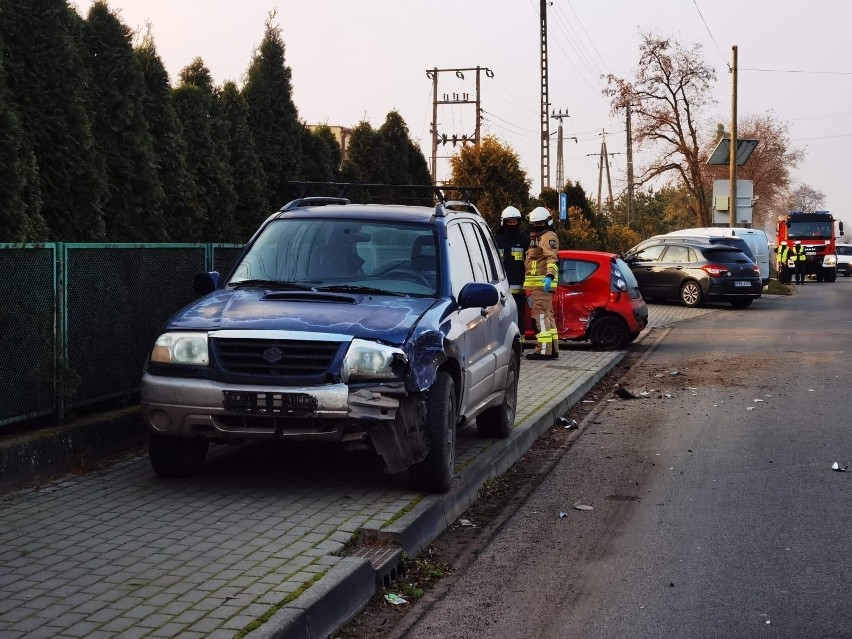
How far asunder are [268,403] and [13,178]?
9.53ft

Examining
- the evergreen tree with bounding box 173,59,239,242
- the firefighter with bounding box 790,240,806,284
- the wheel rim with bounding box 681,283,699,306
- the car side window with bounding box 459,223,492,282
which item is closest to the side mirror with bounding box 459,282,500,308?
the car side window with bounding box 459,223,492,282

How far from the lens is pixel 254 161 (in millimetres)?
14594

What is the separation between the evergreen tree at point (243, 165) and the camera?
14.4m

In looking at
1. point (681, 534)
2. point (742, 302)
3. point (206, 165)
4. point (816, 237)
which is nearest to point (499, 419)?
point (681, 534)

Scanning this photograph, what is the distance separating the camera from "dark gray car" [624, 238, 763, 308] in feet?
101

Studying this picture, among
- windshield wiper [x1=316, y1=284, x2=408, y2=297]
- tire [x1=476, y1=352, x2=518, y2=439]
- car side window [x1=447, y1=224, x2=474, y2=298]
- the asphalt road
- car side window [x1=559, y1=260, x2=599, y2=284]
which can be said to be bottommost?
the asphalt road

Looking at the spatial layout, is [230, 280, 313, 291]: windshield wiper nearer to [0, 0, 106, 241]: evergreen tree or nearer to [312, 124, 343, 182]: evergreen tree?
[0, 0, 106, 241]: evergreen tree

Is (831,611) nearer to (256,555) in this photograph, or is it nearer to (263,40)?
(256,555)

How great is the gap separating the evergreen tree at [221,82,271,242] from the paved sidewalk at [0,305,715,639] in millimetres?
6268

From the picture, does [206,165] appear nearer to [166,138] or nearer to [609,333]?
[166,138]

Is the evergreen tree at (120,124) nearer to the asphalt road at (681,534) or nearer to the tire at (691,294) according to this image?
the asphalt road at (681,534)

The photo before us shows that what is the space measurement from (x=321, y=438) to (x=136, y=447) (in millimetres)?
2533

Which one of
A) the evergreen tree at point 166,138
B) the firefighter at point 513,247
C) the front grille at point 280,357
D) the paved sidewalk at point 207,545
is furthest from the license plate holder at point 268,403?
the firefighter at point 513,247

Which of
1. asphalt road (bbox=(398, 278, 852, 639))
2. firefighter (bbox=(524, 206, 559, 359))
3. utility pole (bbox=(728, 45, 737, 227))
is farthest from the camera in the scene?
utility pole (bbox=(728, 45, 737, 227))
